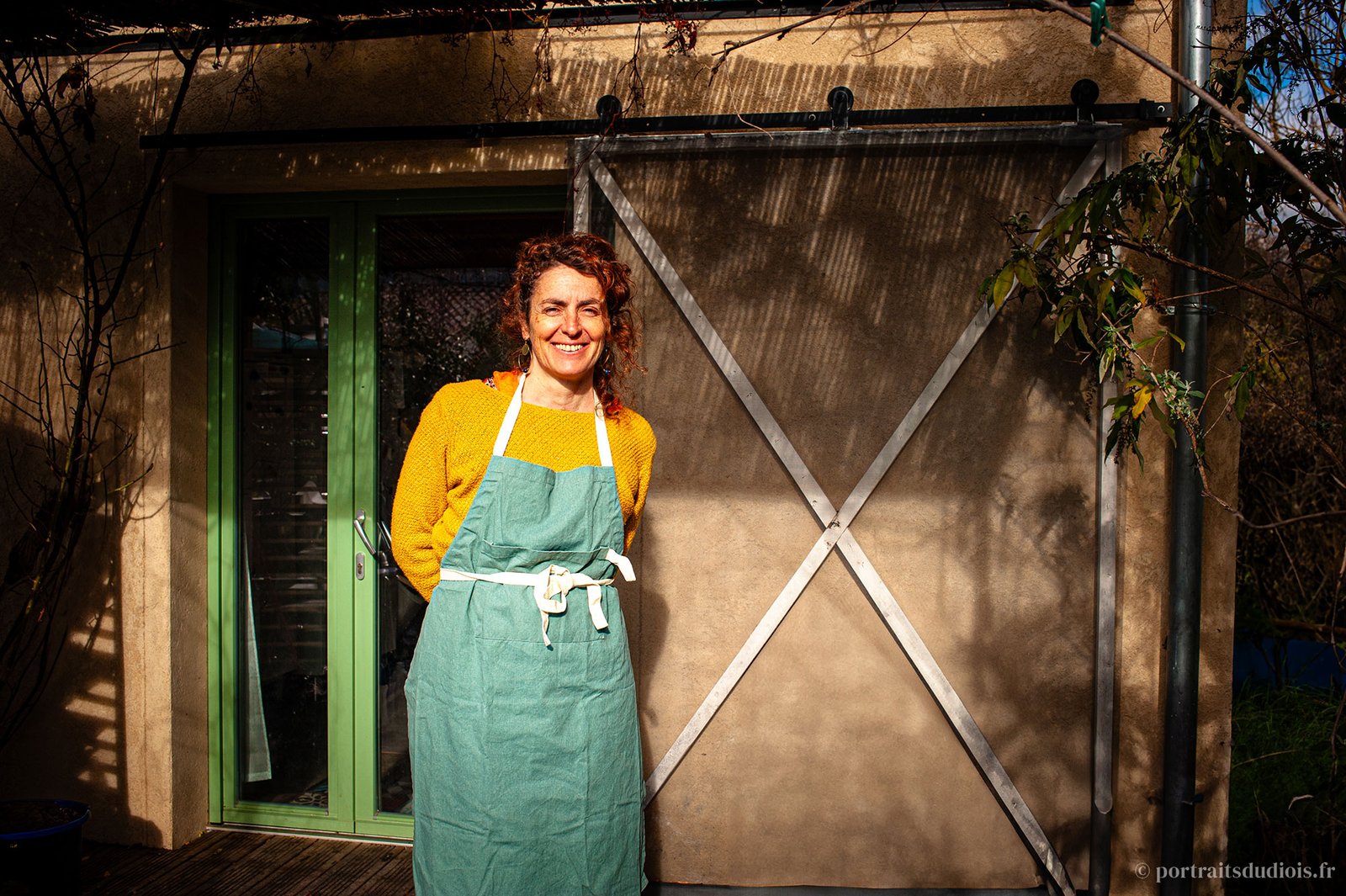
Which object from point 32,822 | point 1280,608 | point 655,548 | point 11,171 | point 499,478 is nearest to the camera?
point 499,478

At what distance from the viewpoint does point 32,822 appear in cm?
297

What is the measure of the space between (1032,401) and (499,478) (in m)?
1.93

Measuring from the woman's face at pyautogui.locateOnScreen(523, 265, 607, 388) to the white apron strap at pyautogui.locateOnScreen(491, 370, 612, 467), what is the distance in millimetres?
101

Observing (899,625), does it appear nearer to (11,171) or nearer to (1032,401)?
(1032,401)

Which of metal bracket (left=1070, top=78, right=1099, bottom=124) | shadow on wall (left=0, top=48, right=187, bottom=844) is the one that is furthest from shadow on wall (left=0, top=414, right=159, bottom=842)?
metal bracket (left=1070, top=78, right=1099, bottom=124)

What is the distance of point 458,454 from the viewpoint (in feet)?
7.14

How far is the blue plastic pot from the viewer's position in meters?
2.85

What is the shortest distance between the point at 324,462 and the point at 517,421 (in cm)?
183

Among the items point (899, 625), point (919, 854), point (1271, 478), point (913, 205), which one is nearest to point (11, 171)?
point (913, 205)

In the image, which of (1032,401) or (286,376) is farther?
(286,376)

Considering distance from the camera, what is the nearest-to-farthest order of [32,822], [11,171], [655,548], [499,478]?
[499,478] → [32,822] → [655,548] → [11,171]

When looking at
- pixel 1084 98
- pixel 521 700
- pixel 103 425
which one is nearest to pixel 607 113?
pixel 1084 98

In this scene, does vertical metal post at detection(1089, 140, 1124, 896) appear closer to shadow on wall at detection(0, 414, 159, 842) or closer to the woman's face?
the woman's face

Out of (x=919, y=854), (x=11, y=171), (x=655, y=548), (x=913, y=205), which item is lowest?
(x=919, y=854)
